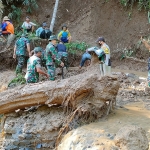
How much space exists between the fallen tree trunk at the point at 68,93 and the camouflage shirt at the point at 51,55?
217cm

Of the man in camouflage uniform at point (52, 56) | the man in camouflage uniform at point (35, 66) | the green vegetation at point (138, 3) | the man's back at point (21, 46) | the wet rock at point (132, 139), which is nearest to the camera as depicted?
the wet rock at point (132, 139)

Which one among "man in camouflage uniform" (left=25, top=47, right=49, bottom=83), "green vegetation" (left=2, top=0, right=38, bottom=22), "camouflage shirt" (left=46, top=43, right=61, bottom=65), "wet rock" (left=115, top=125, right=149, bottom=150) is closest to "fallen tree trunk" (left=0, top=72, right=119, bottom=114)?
"man in camouflage uniform" (left=25, top=47, right=49, bottom=83)

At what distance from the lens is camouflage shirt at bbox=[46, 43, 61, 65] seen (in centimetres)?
880

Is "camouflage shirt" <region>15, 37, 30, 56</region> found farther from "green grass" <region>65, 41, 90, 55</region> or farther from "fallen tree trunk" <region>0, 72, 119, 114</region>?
"fallen tree trunk" <region>0, 72, 119, 114</region>

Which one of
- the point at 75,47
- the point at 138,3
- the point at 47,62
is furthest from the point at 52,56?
the point at 138,3

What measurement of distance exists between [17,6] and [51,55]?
35.9 ft

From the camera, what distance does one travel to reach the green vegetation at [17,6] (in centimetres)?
1809

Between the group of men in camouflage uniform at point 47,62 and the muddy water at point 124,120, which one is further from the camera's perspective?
the group of men in camouflage uniform at point 47,62

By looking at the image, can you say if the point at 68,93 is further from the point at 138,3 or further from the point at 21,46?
the point at 138,3

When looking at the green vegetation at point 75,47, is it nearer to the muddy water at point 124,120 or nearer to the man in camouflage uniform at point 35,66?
the man in camouflage uniform at point 35,66

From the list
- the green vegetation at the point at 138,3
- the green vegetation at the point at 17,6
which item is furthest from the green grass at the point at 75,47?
the green vegetation at the point at 17,6

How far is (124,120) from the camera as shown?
20.4 feet

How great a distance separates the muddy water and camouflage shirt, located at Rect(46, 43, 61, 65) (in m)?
2.60

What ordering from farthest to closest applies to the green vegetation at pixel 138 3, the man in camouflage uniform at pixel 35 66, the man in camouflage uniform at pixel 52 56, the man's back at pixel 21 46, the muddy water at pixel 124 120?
the green vegetation at pixel 138 3
the man's back at pixel 21 46
the man in camouflage uniform at pixel 52 56
the man in camouflage uniform at pixel 35 66
the muddy water at pixel 124 120
